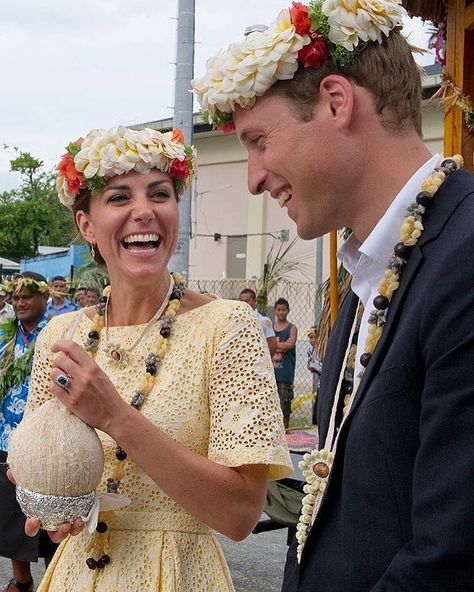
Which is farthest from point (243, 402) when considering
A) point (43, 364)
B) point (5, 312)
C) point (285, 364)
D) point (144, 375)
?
point (285, 364)

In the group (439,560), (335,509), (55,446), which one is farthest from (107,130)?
(439,560)

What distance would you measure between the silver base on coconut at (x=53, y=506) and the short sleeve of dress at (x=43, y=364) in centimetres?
49

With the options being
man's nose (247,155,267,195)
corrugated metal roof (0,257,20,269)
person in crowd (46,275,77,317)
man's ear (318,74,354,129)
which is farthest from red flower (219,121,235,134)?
corrugated metal roof (0,257,20,269)

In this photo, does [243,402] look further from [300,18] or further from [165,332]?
[300,18]

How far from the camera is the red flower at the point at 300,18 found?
1.71 metres

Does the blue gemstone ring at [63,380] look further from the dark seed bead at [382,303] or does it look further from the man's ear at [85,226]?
the dark seed bead at [382,303]

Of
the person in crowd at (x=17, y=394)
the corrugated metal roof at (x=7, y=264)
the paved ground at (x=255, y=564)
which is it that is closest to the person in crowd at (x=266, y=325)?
the paved ground at (x=255, y=564)

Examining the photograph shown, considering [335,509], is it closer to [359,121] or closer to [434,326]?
[434,326]

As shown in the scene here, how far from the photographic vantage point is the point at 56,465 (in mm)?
2170

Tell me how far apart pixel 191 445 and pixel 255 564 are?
12.4 feet

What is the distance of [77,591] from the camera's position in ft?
7.88

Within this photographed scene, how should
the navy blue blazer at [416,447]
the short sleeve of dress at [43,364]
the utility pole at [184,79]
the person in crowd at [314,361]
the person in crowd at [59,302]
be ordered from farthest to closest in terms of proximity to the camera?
the person in crowd at [59,302] < the utility pole at [184,79] < the person in crowd at [314,361] < the short sleeve of dress at [43,364] < the navy blue blazer at [416,447]

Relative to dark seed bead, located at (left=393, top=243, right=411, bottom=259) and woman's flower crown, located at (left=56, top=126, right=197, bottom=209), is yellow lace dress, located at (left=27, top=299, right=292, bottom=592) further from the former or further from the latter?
dark seed bead, located at (left=393, top=243, right=411, bottom=259)

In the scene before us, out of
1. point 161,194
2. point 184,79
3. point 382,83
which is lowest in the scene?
point 161,194
